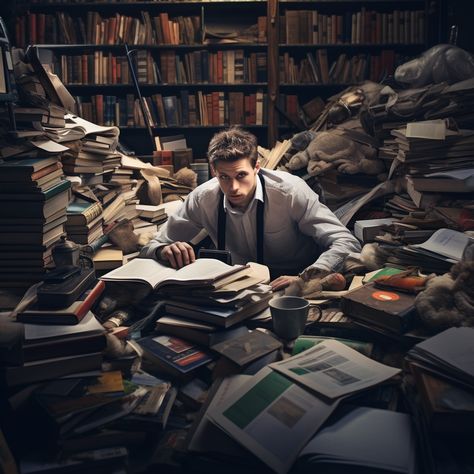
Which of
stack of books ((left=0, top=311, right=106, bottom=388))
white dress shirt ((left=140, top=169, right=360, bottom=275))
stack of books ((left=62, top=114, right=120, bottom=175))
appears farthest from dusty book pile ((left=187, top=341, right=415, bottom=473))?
stack of books ((left=62, top=114, right=120, bottom=175))

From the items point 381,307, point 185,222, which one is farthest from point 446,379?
point 185,222

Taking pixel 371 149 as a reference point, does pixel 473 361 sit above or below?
below

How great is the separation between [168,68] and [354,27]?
173cm

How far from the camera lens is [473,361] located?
1.28 meters

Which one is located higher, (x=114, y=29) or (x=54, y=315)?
(x=114, y=29)

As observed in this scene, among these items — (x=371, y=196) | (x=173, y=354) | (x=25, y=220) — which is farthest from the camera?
(x=371, y=196)

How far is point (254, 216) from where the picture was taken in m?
2.78

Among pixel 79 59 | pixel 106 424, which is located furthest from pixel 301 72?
pixel 106 424

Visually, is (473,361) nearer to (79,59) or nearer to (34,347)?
(34,347)

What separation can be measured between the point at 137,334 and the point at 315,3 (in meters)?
4.51

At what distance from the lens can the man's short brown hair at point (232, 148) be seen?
8.32 feet

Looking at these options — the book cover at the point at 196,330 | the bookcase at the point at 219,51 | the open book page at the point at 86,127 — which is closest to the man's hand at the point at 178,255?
the book cover at the point at 196,330

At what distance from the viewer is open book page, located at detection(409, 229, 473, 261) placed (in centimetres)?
199

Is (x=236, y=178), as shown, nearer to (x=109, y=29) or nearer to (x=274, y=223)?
(x=274, y=223)
